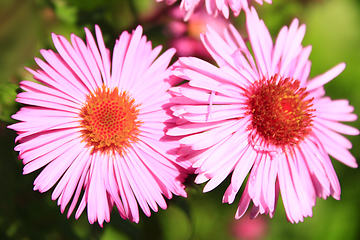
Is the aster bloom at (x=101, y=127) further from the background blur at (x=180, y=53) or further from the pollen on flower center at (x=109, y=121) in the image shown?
the background blur at (x=180, y=53)

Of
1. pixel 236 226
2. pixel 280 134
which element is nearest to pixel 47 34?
pixel 280 134

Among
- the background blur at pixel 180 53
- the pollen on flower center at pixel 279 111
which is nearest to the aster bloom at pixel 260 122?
the pollen on flower center at pixel 279 111

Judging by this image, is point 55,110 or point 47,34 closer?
point 55,110

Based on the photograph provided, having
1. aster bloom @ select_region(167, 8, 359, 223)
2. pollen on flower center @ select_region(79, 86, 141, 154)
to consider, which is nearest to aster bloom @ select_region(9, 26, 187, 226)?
pollen on flower center @ select_region(79, 86, 141, 154)

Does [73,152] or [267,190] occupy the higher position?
[73,152]

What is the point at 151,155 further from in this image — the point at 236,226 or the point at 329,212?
the point at 329,212

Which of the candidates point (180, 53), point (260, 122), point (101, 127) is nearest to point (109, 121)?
point (101, 127)
